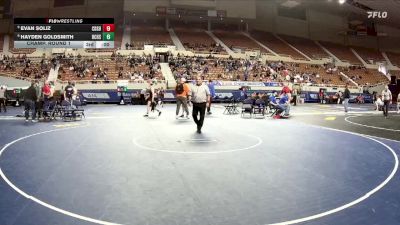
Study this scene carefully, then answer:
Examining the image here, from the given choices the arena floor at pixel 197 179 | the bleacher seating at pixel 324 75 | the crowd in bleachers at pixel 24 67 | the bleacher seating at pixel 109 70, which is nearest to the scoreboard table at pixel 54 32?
the arena floor at pixel 197 179

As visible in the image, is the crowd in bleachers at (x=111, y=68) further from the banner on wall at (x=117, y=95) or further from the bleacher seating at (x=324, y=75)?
the bleacher seating at (x=324, y=75)

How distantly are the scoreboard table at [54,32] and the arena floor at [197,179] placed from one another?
822 centimetres

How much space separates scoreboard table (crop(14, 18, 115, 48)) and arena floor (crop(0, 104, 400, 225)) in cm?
822

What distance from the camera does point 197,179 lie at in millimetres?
6555

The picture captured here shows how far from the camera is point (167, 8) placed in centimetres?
4975

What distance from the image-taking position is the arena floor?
482 cm

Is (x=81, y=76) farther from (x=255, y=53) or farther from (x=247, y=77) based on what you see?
(x=255, y=53)

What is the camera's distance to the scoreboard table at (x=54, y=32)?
1854 centimetres

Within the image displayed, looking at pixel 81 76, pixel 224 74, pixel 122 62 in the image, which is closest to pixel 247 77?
pixel 224 74

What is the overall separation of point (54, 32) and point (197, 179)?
15199 millimetres

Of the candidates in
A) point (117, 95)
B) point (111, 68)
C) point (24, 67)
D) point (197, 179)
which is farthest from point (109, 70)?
point (197, 179)
